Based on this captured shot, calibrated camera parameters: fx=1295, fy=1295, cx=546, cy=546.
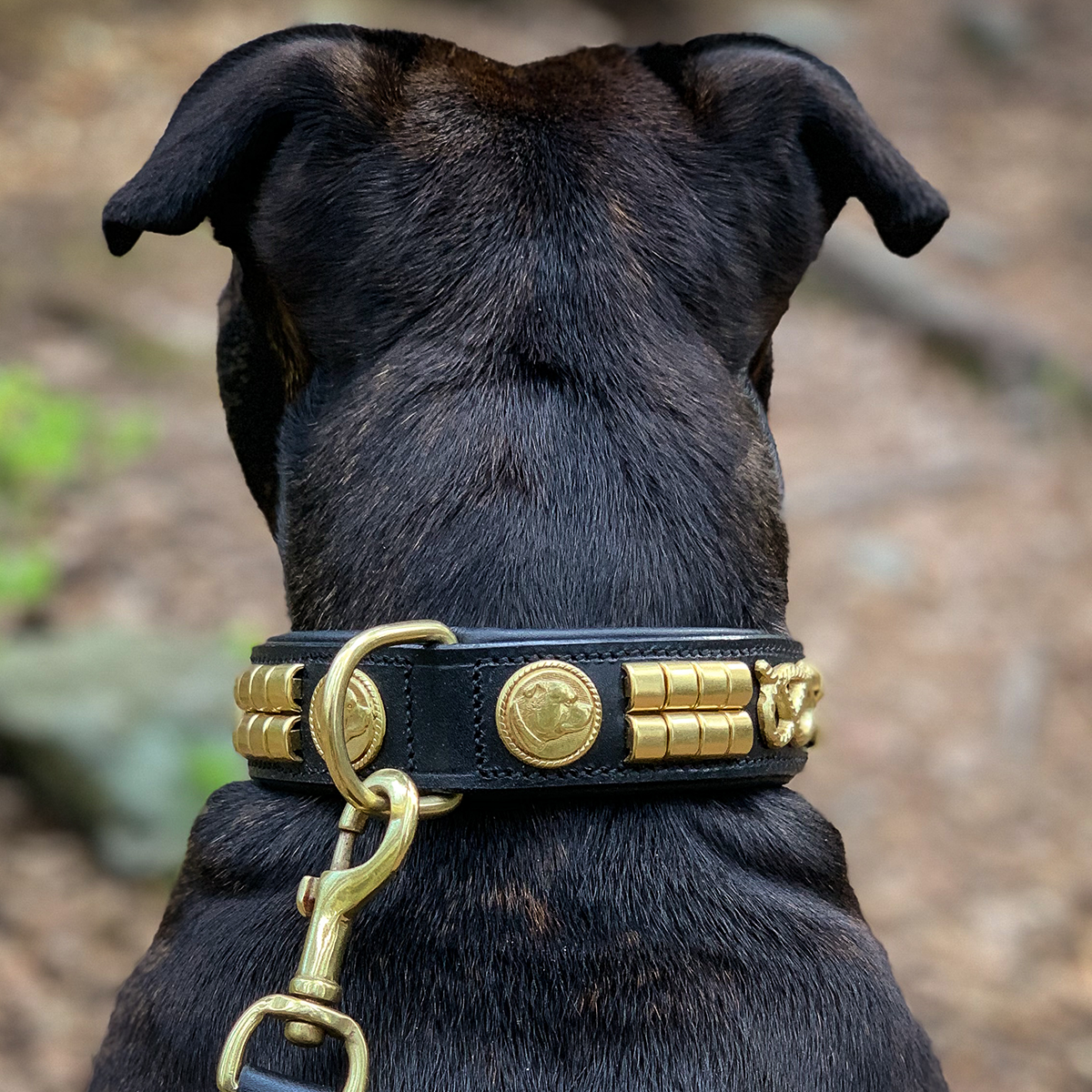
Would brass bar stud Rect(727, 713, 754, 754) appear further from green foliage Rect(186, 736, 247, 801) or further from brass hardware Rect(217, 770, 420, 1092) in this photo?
green foliage Rect(186, 736, 247, 801)

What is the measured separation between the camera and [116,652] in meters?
3.96

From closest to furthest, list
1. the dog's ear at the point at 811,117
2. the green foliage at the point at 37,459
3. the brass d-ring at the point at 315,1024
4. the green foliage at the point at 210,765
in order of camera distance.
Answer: the brass d-ring at the point at 315,1024
the dog's ear at the point at 811,117
the green foliage at the point at 210,765
the green foliage at the point at 37,459

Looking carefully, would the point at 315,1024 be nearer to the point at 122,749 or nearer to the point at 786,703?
the point at 786,703

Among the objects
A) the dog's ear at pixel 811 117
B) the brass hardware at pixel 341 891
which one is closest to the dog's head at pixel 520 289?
the dog's ear at pixel 811 117

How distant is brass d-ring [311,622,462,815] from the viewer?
4.00ft

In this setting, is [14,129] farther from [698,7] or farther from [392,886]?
[392,886]

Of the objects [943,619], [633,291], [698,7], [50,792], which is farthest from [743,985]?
[698,7]

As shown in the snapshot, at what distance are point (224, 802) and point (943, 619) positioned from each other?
4.69 meters

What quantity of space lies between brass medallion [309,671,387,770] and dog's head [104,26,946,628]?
13 cm

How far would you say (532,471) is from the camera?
58.6 inches

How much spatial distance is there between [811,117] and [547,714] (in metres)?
0.97

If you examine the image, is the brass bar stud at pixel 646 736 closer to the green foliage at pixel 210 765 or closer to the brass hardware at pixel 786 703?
the brass hardware at pixel 786 703

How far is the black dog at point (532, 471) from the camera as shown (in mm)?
1355

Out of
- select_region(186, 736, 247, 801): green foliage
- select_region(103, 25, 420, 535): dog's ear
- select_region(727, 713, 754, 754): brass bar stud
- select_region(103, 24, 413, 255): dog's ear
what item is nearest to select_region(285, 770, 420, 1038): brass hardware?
select_region(727, 713, 754, 754): brass bar stud
